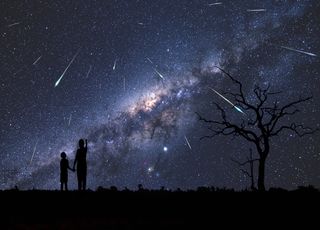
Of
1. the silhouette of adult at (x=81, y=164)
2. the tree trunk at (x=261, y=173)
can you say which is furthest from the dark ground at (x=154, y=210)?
the tree trunk at (x=261, y=173)

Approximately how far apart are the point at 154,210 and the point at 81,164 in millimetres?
4679

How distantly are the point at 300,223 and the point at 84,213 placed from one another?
5188mm

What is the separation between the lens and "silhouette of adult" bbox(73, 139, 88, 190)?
1597cm

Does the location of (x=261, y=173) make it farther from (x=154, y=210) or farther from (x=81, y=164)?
(x=154, y=210)

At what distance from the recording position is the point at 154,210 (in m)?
12.3

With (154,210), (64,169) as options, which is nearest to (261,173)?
(64,169)

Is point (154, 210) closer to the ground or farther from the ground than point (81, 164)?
closer to the ground

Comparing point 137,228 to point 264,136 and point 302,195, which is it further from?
point 264,136

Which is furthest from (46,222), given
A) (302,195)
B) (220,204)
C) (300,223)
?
(302,195)

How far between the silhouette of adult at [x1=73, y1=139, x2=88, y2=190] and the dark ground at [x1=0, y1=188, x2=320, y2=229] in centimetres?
128

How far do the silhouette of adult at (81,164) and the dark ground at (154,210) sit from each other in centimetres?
128

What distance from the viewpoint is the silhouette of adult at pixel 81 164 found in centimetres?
1597

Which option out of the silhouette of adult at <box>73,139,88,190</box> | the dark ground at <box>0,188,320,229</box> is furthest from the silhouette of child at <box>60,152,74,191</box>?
the dark ground at <box>0,188,320,229</box>

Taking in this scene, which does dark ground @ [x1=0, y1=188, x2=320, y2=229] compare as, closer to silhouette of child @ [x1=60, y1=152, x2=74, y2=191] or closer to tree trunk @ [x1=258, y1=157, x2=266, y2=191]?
→ silhouette of child @ [x1=60, y1=152, x2=74, y2=191]
